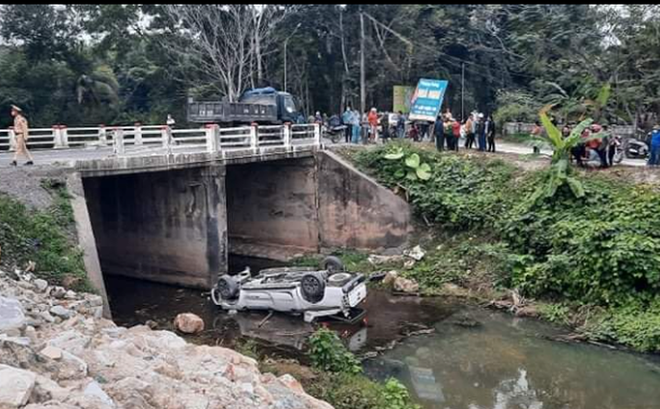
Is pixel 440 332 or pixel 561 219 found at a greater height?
pixel 561 219

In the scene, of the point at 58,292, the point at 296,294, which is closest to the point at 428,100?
the point at 296,294

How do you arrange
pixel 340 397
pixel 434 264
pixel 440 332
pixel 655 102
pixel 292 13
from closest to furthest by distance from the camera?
pixel 340 397, pixel 440 332, pixel 434 264, pixel 655 102, pixel 292 13

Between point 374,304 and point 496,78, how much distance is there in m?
22.5

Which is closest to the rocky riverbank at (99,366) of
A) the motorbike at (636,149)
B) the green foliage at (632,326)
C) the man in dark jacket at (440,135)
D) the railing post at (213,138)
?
the railing post at (213,138)

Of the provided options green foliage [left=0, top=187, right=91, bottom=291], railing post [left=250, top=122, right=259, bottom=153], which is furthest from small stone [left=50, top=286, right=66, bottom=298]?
railing post [left=250, top=122, right=259, bottom=153]

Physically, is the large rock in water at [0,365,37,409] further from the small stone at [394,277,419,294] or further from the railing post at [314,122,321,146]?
the railing post at [314,122,321,146]

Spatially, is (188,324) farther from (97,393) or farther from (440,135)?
(440,135)

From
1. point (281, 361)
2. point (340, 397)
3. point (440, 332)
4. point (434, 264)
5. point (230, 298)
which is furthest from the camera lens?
point (434, 264)

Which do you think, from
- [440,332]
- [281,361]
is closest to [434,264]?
[440,332]

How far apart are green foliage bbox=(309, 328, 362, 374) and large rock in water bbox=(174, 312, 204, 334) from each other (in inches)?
188

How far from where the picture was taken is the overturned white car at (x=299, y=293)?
14.6 meters

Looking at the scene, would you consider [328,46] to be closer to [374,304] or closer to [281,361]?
[374,304]

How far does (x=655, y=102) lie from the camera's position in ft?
67.5

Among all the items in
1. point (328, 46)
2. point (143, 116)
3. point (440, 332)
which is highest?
point (328, 46)
